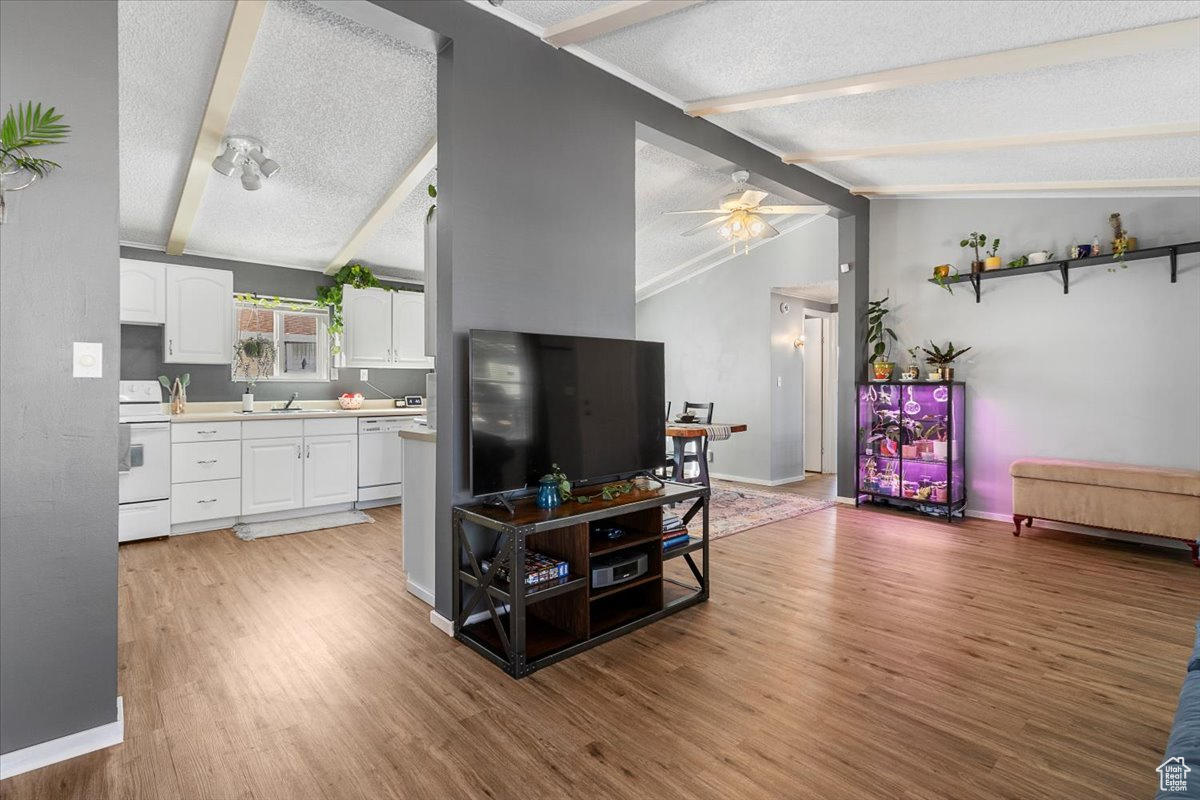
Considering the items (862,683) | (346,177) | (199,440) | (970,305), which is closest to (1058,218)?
(970,305)

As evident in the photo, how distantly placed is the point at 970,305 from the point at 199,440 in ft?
21.6

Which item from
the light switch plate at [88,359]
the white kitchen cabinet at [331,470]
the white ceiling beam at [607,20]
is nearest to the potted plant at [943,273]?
the white ceiling beam at [607,20]

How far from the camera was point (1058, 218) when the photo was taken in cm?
470

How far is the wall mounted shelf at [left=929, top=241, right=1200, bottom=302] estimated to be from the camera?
411 centimetres

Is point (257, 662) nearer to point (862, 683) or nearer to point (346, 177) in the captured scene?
point (862, 683)

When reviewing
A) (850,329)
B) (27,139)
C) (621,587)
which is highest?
(27,139)

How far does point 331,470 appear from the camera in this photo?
521cm

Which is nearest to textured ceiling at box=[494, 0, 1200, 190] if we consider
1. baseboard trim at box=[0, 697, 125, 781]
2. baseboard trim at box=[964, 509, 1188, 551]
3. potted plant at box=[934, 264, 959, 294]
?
potted plant at box=[934, 264, 959, 294]

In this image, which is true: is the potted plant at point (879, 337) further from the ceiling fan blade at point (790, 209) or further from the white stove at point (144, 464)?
the white stove at point (144, 464)

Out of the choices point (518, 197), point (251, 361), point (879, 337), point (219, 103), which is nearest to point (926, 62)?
point (518, 197)

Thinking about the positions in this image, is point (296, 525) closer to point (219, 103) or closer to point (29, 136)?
point (219, 103)

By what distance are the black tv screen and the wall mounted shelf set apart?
3510 millimetres

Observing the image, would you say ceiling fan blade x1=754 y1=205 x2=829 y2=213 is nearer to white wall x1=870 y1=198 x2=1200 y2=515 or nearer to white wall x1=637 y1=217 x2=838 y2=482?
white wall x1=870 y1=198 x2=1200 y2=515

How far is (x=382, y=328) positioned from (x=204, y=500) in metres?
2.31
